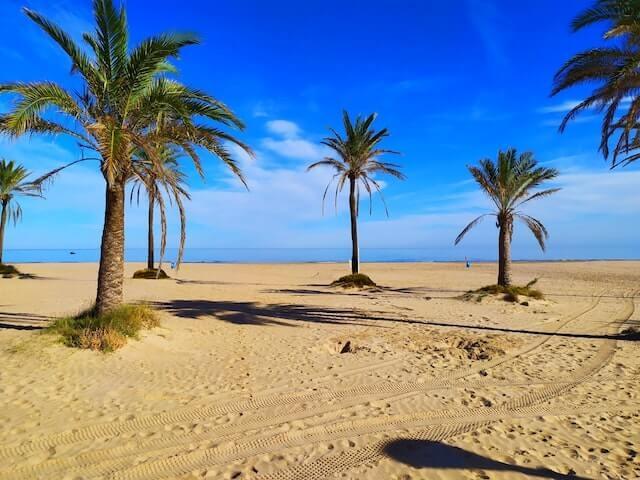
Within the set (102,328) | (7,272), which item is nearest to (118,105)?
(102,328)

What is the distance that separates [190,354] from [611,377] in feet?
24.6

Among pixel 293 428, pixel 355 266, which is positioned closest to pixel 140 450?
pixel 293 428

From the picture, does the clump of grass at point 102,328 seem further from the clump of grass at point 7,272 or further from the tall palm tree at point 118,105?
the clump of grass at point 7,272

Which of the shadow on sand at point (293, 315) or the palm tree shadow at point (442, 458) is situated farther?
the shadow on sand at point (293, 315)

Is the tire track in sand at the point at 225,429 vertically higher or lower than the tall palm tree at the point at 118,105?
lower

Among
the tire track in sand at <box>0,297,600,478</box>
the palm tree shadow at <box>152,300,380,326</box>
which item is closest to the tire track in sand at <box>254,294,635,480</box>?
the tire track in sand at <box>0,297,600,478</box>

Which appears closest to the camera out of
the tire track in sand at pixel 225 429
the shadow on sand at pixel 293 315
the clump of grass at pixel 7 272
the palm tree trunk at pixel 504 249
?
the tire track in sand at pixel 225 429

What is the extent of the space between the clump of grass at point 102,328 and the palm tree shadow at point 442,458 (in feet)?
18.8

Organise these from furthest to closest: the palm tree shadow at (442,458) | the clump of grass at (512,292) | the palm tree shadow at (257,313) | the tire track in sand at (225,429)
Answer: the clump of grass at (512,292) → the palm tree shadow at (257,313) → the tire track in sand at (225,429) → the palm tree shadow at (442,458)

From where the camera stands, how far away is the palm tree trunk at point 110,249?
859cm

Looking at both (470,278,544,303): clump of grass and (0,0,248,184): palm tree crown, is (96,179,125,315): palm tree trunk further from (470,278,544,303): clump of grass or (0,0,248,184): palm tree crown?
(470,278,544,303): clump of grass

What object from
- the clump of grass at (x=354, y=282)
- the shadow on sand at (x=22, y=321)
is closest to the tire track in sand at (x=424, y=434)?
the shadow on sand at (x=22, y=321)

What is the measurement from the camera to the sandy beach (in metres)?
4.08

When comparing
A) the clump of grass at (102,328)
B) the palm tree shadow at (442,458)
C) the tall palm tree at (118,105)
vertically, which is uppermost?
the tall palm tree at (118,105)
